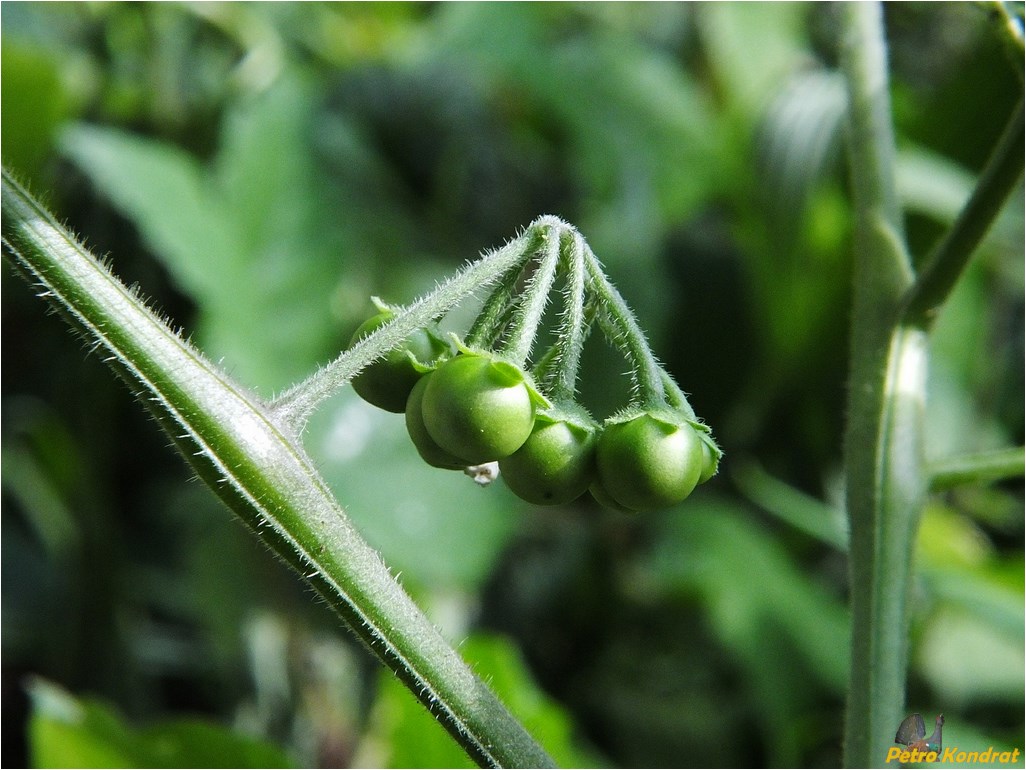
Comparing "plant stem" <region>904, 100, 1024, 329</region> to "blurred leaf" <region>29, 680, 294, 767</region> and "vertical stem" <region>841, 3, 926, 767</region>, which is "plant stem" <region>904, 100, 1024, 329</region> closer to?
"vertical stem" <region>841, 3, 926, 767</region>

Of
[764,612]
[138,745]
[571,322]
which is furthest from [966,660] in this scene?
[571,322]

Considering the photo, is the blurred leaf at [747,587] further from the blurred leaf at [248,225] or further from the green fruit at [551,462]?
the green fruit at [551,462]

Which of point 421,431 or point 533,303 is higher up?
point 533,303

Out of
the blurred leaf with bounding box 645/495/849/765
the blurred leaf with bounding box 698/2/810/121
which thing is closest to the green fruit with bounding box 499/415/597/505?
the blurred leaf with bounding box 645/495/849/765

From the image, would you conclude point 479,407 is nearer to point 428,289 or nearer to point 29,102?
point 428,289

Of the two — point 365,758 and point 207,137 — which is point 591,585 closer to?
point 365,758

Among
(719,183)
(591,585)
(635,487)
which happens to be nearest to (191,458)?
(635,487)

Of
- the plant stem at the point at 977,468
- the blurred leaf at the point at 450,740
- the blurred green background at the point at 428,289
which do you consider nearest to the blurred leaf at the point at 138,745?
the blurred leaf at the point at 450,740
